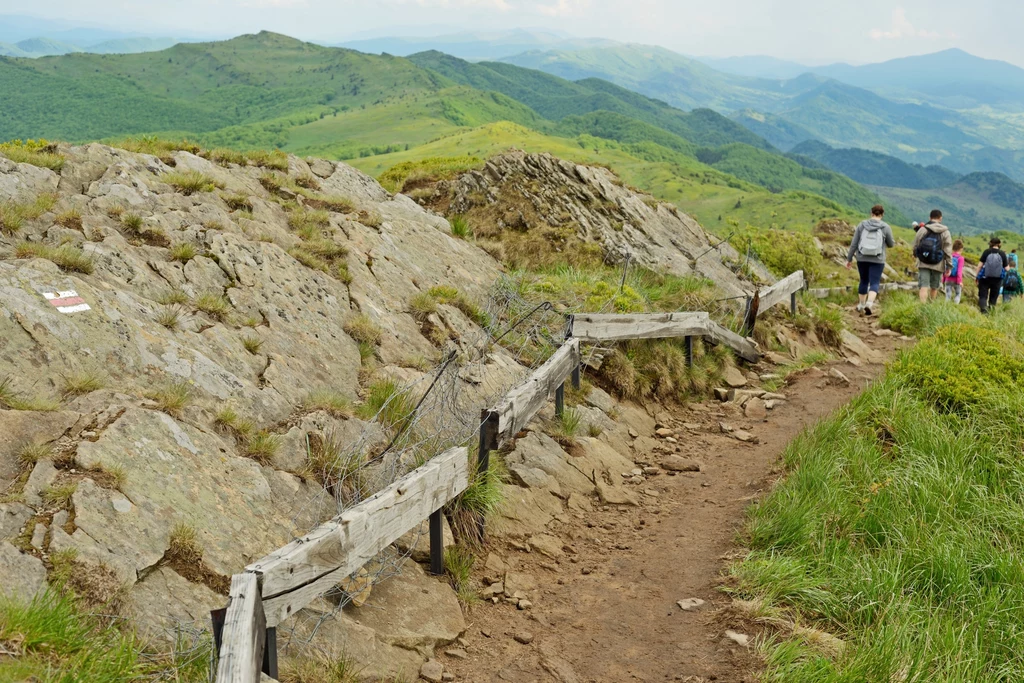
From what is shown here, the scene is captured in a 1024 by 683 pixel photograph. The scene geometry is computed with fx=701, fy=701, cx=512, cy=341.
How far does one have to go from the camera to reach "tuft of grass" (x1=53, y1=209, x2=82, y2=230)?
8094 mm

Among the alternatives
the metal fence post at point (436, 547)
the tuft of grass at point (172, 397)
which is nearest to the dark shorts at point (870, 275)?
the metal fence post at point (436, 547)

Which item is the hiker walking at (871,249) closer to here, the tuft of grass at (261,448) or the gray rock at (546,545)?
the gray rock at (546,545)

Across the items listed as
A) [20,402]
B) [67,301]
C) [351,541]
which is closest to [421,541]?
[351,541]

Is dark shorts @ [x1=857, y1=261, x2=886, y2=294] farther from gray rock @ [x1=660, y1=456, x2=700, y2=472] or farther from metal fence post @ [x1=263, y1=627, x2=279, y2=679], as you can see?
metal fence post @ [x1=263, y1=627, x2=279, y2=679]

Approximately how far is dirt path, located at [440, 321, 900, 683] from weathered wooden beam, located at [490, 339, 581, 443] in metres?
1.21

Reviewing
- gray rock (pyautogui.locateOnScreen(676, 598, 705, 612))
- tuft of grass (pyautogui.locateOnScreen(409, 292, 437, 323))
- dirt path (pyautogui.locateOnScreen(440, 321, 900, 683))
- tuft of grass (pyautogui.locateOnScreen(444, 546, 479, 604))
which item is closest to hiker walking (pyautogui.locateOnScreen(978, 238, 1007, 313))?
dirt path (pyautogui.locateOnScreen(440, 321, 900, 683))

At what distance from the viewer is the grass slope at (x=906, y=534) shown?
502 centimetres

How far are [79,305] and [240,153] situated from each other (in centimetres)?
800

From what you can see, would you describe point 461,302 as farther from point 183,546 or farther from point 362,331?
point 183,546

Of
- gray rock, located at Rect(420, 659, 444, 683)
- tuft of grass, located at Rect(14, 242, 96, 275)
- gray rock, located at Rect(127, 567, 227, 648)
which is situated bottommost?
gray rock, located at Rect(420, 659, 444, 683)

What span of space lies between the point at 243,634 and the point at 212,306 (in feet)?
16.5

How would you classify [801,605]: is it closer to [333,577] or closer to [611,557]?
[611,557]

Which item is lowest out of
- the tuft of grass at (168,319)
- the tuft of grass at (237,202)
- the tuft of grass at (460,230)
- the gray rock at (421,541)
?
the gray rock at (421,541)

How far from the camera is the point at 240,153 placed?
13.8 m
